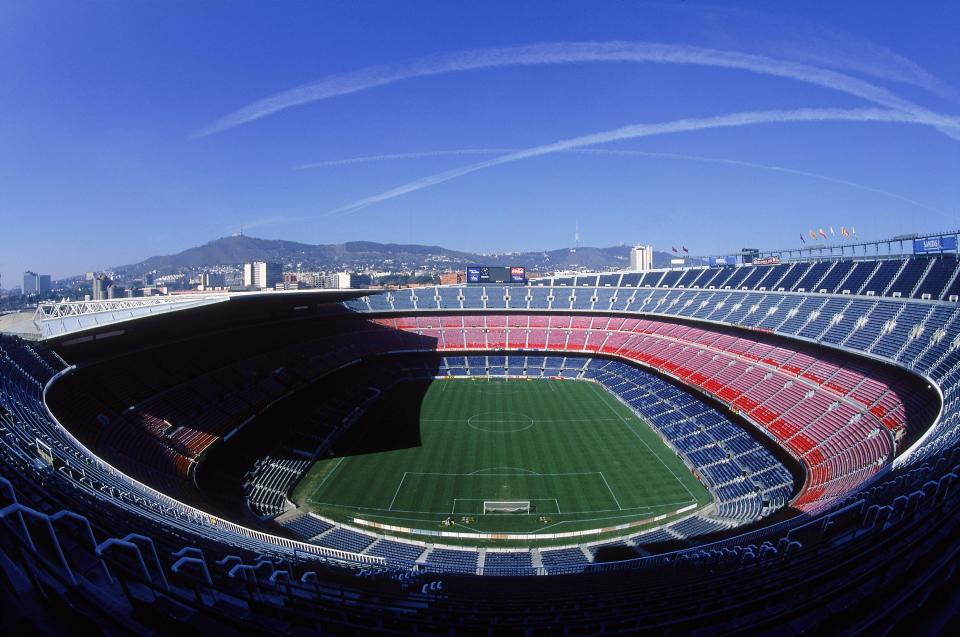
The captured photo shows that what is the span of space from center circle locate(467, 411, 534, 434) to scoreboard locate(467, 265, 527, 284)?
37.8m

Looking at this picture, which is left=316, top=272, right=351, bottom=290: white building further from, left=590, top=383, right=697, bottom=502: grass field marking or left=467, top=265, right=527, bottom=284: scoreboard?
left=590, top=383, right=697, bottom=502: grass field marking

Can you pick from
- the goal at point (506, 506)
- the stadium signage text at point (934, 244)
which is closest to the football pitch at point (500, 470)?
the goal at point (506, 506)

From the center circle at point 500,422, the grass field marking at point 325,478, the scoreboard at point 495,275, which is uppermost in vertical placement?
the scoreboard at point 495,275

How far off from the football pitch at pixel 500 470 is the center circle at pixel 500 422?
83mm

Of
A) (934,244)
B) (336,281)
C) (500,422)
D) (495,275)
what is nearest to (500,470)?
(500,422)

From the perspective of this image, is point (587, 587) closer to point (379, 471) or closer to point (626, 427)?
point (379, 471)

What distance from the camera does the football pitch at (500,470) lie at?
82.9 feet

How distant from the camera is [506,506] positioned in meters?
26.0

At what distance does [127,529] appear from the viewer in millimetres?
8578

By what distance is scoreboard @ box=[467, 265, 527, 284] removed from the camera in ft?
255

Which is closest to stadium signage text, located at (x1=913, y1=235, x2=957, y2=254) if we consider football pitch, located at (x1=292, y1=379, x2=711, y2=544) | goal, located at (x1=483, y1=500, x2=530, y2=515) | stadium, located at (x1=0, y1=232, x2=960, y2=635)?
stadium, located at (x1=0, y1=232, x2=960, y2=635)

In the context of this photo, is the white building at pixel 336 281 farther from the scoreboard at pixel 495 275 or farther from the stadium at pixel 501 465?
the stadium at pixel 501 465

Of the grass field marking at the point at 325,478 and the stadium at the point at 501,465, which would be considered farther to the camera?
the grass field marking at the point at 325,478

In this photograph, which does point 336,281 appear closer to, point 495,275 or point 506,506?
point 495,275
